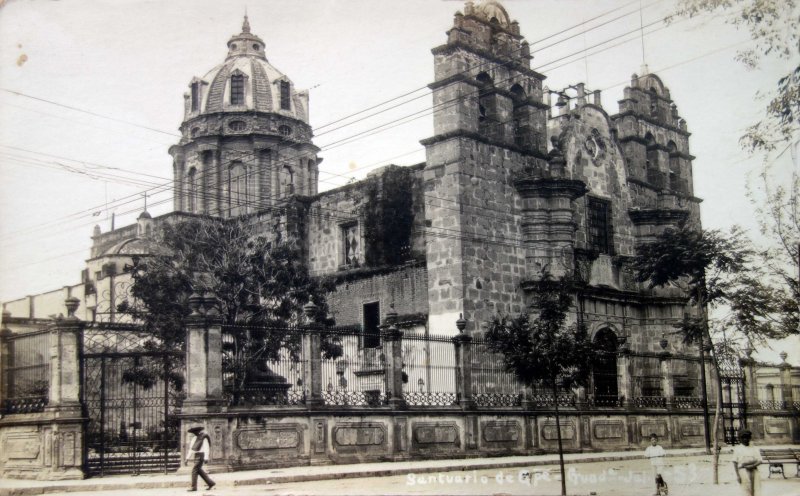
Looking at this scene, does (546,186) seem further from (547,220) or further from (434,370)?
(434,370)

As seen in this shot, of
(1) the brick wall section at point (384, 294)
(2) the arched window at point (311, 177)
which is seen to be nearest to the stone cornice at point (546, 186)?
(1) the brick wall section at point (384, 294)

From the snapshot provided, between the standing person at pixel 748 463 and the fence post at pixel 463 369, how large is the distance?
9974 millimetres

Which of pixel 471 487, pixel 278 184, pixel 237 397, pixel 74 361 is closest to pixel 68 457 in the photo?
pixel 74 361

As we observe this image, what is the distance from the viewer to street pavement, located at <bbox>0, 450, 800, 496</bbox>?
1445cm

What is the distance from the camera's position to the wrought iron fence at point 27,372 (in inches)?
674

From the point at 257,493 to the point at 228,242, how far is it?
13.6 m

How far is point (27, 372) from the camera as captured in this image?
693 inches

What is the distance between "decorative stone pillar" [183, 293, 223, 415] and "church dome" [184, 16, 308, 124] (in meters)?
26.7

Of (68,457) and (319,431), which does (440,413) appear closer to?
(319,431)

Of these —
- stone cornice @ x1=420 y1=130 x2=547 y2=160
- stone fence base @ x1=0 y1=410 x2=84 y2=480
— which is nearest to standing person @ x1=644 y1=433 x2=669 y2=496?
stone fence base @ x1=0 y1=410 x2=84 y2=480

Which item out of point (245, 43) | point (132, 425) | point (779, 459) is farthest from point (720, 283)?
point (245, 43)

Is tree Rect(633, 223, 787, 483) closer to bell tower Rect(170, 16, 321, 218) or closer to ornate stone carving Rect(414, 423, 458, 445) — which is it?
ornate stone carving Rect(414, 423, 458, 445)

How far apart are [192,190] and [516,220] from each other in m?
20.4

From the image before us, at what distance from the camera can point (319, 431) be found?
1820 centimetres
